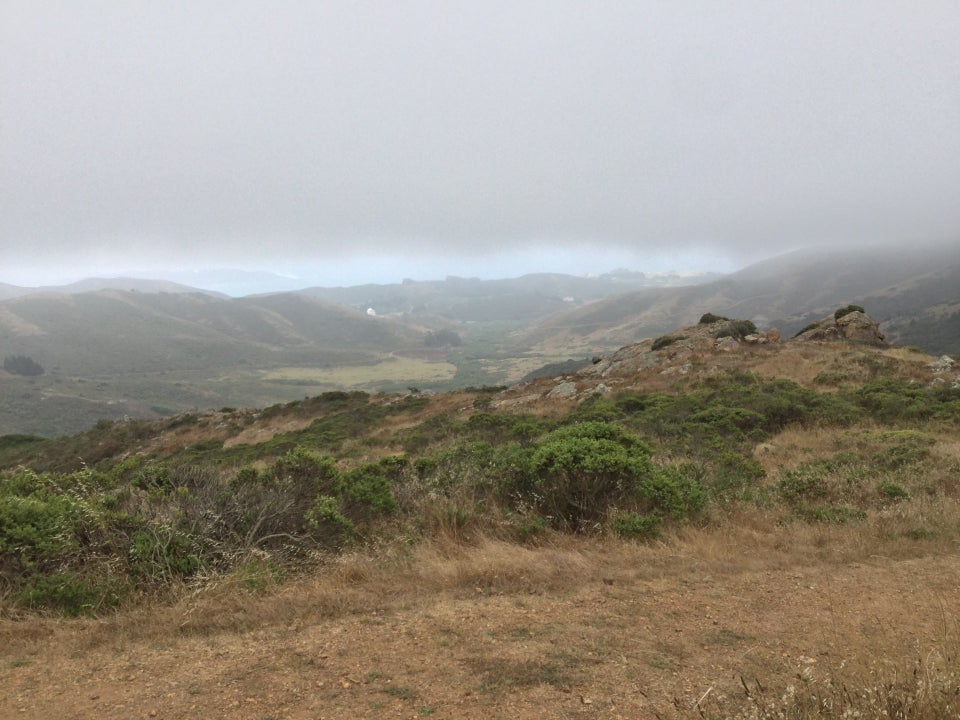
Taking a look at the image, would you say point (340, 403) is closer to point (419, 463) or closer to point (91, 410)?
point (419, 463)

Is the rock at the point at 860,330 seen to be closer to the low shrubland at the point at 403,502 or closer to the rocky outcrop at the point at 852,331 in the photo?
the rocky outcrop at the point at 852,331

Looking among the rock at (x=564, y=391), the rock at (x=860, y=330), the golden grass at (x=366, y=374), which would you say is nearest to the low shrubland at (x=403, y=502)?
the rock at (x=564, y=391)

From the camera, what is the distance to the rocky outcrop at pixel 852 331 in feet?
97.2

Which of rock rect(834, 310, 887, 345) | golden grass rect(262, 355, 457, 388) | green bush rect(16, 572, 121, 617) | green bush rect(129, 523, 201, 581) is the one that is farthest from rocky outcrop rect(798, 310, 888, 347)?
golden grass rect(262, 355, 457, 388)

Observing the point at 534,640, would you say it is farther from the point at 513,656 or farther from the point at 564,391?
the point at 564,391

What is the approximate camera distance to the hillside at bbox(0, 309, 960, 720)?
311cm

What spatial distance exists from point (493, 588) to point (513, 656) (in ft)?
3.82

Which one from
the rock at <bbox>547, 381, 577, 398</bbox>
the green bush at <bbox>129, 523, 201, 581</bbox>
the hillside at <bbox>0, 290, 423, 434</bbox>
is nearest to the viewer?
the green bush at <bbox>129, 523, 201, 581</bbox>

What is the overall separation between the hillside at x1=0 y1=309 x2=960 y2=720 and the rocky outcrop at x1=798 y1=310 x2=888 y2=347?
25419mm

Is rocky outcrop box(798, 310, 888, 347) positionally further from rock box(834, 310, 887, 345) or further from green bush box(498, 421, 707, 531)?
green bush box(498, 421, 707, 531)

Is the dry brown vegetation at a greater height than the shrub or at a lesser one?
greater

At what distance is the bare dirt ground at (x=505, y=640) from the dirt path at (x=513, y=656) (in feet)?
0.05

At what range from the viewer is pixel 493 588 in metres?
4.71

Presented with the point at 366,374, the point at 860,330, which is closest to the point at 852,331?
the point at 860,330
